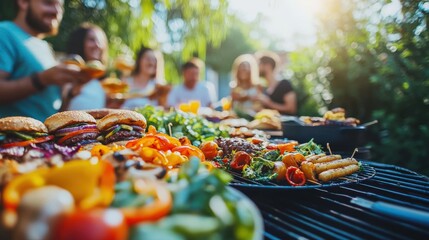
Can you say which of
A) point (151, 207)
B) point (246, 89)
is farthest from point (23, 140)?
point (246, 89)

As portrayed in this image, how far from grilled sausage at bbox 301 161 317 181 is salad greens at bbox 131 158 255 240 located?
1001mm

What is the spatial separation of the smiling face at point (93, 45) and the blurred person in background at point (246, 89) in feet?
8.80

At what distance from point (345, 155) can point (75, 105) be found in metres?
3.83

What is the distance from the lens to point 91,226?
2.62 feet

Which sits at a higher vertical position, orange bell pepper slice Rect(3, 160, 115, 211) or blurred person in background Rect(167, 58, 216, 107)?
blurred person in background Rect(167, 58, 216, 107)

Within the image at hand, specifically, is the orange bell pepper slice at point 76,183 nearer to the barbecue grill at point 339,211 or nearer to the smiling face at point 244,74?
the barbecue grill at point 339,211

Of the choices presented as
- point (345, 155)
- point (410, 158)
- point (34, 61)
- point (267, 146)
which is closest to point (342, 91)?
point (410, 158)

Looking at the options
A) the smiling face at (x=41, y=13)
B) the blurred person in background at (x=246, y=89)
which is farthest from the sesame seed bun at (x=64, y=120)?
the blurred person in background at (x=246, y=89)

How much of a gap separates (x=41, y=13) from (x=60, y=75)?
1.15 metres

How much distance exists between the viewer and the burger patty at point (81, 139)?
233 cm

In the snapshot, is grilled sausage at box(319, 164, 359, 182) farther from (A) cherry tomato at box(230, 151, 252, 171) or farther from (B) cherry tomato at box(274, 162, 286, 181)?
(A) cherry tomato at box(230, 151, 252, 171)

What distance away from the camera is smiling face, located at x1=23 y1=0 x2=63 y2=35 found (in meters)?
3.82

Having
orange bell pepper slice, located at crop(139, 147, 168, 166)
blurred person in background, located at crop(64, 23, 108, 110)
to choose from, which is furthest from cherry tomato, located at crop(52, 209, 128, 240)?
blurred person in background, located at crop(64, 23, 108, 110)

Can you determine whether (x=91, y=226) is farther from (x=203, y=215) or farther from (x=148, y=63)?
(x=148, y=63)
